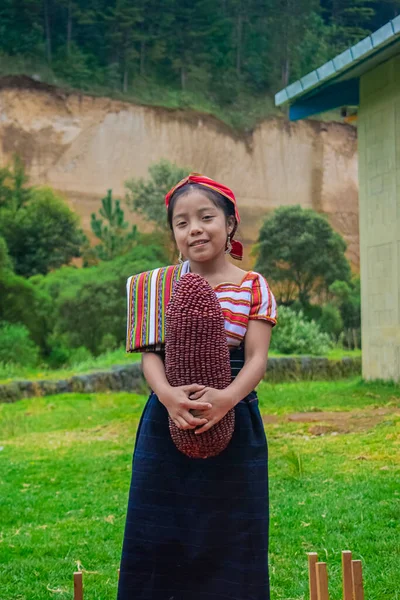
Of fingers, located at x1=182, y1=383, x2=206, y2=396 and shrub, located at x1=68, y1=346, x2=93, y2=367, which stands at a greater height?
shrub, located at x1=68, y1=346, x2=93, y2=367

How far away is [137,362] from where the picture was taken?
1479cm

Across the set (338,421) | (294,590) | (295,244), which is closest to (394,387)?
(338,421)

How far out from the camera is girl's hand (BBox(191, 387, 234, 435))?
6.53 feet

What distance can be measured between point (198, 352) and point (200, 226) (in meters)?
0.38

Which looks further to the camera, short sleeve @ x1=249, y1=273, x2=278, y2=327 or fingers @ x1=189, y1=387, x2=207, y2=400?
short sleeve @ x1=249, y1=273, x2=278, y2=327

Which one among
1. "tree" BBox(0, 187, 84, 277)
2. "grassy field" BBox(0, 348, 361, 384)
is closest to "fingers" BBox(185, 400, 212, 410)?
"grassy field" BBox(0, 348, 361, 384)

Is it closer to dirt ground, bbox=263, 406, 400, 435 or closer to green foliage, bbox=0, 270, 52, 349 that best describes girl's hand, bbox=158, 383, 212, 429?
dirt ground, bbox=263, 406, 400, 435

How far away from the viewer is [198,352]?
2.01m

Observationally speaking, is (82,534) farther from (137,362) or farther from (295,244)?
(295,244)

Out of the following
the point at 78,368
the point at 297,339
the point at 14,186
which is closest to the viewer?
the point at 78,368

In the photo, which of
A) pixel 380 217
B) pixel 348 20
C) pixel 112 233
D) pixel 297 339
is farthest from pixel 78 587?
pixel 348 20

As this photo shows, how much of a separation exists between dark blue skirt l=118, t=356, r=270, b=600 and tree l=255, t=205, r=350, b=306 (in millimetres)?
21991

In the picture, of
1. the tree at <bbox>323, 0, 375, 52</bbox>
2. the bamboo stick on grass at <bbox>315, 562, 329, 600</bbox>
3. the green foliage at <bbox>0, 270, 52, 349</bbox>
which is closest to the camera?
the bamboo stick on grass at <bbox>315, 562, 329, 600</bbox>

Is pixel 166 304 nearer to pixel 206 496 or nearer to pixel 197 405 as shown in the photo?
pixel 197 405
